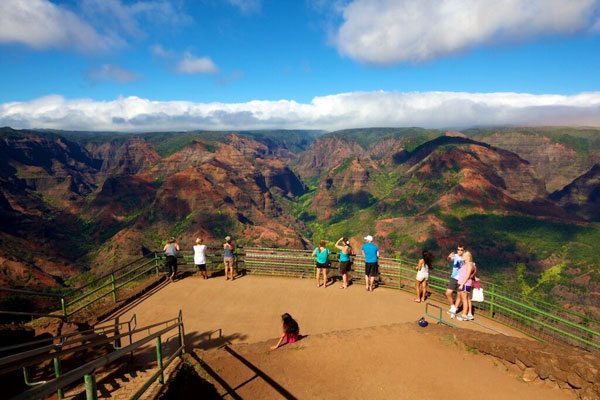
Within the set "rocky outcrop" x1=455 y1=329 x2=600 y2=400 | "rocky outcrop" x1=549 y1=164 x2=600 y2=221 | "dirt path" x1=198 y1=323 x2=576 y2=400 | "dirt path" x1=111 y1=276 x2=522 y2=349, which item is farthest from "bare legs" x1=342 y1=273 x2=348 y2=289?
"rocky outcrop" x1=549 y1=164 x2=600 y2=221

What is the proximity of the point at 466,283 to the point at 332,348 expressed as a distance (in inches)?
187

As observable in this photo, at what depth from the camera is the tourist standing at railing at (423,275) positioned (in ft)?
42.5

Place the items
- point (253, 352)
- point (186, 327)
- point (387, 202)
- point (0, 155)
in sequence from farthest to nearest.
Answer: point (0, 155)
point (387, 202)
point (186, 327)
point (253, 352)

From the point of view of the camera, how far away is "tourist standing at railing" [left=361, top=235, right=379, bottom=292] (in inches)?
550

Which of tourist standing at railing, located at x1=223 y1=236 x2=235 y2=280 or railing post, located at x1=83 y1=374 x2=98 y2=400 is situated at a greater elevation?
railing post, located at x1=83 y1=374 x2=98 y2=400

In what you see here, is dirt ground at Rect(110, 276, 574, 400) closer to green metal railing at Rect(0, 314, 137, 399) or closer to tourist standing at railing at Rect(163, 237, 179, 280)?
tourist standing at railing at Rect(163, 237, 179, 280)

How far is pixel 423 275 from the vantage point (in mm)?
13484

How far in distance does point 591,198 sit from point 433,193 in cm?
8438

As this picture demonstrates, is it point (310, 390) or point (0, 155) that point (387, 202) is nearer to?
point (310, 390)

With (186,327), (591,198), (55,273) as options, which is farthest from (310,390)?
(591,198)

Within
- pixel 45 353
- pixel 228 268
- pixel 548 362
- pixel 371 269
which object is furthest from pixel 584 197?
pixel 45 353

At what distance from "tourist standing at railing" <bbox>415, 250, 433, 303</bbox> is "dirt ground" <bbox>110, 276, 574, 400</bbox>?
1.48 feet

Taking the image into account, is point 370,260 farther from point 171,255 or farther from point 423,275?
point 171,255

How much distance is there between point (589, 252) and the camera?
293ft
